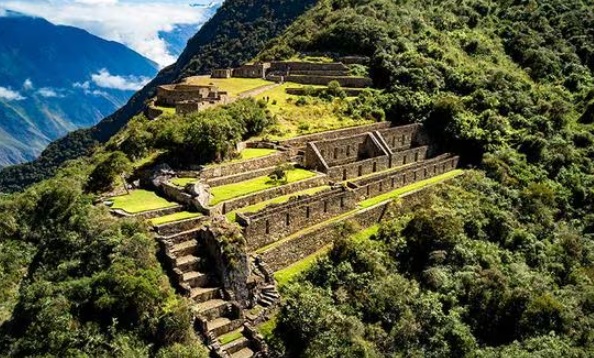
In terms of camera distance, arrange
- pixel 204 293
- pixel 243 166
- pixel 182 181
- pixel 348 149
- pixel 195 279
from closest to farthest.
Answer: pixel 204 293 < pixel 195 279 < pixel 182 181 < pixel 243 166 < pixel 348 149

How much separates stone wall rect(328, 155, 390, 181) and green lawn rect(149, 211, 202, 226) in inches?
464

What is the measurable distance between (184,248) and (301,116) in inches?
1004

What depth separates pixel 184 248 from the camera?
86.6ft

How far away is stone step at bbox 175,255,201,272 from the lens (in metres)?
25.5

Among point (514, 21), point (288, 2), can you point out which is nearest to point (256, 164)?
point (514, 21)

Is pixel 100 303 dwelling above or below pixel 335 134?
below

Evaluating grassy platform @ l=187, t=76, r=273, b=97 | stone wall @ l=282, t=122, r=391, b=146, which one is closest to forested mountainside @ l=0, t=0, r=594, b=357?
stone wall @ l=282, t=122, r=391, b=146

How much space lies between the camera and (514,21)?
261 feet

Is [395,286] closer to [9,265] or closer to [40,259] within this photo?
[40,259]

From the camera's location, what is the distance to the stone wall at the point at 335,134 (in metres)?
43.7

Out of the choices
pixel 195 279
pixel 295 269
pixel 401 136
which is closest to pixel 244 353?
pixel 195 279

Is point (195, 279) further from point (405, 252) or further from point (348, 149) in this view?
point (348, 149)

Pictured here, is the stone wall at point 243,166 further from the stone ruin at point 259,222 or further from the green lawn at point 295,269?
the green lawn at point 295,269

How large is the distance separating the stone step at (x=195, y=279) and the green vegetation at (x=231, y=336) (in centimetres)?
243
